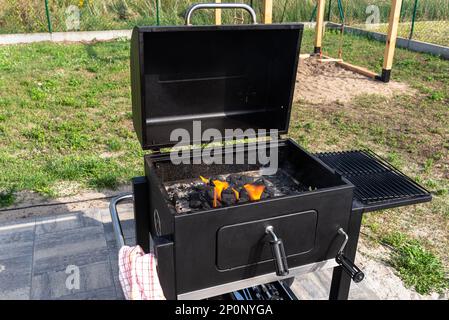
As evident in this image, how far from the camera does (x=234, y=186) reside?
200 centimetres

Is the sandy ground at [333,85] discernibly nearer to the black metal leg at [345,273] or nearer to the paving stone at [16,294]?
the black metal leg at [345,273]

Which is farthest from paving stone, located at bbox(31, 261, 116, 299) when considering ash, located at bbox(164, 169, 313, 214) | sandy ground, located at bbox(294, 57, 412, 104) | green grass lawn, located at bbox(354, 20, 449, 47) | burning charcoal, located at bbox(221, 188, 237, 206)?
green grass lawn, located at bbox(354, 20, 449, 47)

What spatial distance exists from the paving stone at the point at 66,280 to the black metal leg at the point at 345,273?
47.5 inches


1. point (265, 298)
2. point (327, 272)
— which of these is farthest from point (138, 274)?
point (327, 272)

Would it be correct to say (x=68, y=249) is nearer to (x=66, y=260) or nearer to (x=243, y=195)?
(x=66, y=260)

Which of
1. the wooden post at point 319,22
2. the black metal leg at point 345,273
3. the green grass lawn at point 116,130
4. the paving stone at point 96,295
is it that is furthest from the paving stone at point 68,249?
the wooden post at point 319,22

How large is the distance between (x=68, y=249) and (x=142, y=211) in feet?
3.25

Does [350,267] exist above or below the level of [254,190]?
below

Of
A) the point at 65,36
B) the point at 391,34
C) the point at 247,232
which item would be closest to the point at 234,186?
the point at 247,232

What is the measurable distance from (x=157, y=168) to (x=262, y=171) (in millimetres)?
574

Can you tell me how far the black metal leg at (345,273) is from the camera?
178cm

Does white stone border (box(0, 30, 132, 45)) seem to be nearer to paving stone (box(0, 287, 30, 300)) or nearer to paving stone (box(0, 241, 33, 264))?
paving stone (box(0, 241, 33, 264))

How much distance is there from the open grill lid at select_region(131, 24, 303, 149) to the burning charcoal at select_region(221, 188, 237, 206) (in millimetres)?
331

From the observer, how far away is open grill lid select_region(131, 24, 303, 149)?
190 cm
